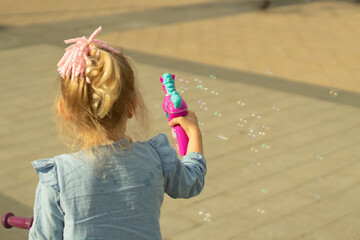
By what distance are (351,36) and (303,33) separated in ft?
2.11

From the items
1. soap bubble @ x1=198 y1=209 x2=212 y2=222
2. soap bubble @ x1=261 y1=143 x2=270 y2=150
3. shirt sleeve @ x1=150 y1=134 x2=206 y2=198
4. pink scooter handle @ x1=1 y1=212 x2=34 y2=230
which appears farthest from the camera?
soap bubble @ x1=261 y1=143 x2=270 y2=150

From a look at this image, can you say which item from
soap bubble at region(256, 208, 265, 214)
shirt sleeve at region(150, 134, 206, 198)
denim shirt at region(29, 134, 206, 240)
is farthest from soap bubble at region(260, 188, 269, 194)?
denim shirt at region(29, 134, 206, 240)

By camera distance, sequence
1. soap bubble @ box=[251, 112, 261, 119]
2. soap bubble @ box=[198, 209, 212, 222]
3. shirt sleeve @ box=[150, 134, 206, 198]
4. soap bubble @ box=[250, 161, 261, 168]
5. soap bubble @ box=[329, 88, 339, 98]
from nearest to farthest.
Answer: shirt sleeve @ box=[150, 134, 206, 198] → soap bubble @ box=[198, 209, 212, 222] → soap bubble @ box=[250, 161, 261, 168] → soap bubble @ box=[251, 112, 261, 119] → soap bubble @ box=[329, 88, 339, 98]

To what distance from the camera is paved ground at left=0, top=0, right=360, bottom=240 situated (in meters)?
3.54

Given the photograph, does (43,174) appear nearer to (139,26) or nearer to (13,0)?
(139,26)

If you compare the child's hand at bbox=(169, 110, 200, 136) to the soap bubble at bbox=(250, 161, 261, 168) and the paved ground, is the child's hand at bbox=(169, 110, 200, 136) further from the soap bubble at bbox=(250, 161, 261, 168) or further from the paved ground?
the soap bubble at bbox=(250, 161, 261, 168)

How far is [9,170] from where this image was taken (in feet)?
13.3

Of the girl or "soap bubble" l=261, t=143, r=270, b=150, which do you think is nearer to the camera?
the girl

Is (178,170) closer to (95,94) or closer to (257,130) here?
(95,94)

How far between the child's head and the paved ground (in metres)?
0.29

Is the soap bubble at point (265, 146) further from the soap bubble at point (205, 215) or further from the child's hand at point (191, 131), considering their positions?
the child's hand at point (191, 131)

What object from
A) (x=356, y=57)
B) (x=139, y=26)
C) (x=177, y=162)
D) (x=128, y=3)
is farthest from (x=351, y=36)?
(x=177, y=162)

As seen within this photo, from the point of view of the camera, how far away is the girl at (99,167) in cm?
159

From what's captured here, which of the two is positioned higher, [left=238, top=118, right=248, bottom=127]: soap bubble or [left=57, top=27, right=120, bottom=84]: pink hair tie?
[left=57, top=27, right=120, bottom=84]: pink hair tie
